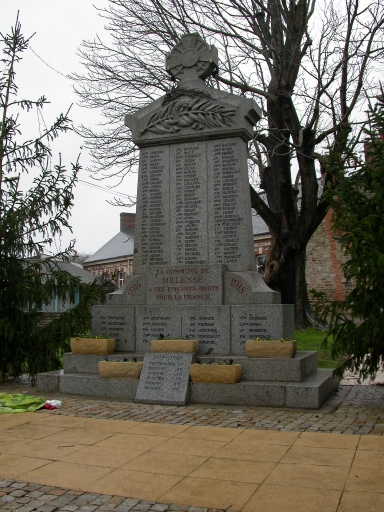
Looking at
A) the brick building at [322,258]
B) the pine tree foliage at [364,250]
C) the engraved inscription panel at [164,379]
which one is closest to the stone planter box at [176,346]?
the engraved inscription panel at [164,379]

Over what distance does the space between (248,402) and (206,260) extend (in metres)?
2.60

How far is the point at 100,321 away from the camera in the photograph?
9.23m

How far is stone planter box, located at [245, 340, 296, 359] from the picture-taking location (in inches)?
301

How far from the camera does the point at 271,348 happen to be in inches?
304

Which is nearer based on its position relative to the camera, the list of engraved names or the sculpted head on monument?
the list of engraved names

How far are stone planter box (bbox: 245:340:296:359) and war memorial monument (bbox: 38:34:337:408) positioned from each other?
0.12m

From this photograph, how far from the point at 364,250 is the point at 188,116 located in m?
4.26

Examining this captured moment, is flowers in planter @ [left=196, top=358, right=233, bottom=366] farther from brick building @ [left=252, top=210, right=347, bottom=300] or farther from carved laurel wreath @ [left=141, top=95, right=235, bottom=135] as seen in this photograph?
brick building @ [left=252, top=210, right=347, bottom=300]

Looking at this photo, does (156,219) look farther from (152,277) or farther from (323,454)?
(323,454)

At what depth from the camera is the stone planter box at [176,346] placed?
26.5ft

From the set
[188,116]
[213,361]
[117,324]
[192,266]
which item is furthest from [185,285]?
[188,116]

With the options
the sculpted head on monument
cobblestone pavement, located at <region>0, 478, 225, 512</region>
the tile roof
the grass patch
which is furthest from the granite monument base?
the tile roof

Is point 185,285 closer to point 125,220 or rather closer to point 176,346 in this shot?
point 176,346

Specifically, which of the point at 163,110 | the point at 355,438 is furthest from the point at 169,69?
the point at 355,438
